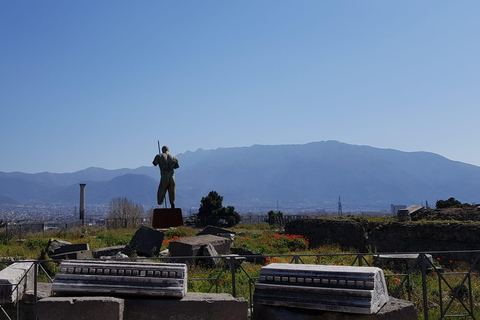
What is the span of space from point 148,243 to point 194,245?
235 centimetres

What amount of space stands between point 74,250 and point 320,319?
11.1m

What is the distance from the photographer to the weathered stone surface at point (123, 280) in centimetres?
464

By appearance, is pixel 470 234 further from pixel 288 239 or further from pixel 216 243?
pixel 216 243

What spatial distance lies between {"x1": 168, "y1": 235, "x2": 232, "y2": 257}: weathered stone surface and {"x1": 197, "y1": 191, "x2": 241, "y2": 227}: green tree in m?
20.9

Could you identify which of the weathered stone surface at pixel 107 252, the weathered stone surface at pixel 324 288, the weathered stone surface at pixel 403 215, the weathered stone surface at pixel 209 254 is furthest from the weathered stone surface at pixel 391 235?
the weathered stone surface at pixel 324 288

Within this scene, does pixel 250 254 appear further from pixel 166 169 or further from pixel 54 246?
pixel 166 169

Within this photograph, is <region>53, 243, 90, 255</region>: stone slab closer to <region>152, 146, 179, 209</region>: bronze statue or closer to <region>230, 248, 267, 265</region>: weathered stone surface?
<region>230, 248, 267, 265</region>: weathered stone surface

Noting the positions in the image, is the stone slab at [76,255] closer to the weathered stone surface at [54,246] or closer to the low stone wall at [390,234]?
the weathered stone surface at [54,246]

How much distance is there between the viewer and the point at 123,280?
471cm

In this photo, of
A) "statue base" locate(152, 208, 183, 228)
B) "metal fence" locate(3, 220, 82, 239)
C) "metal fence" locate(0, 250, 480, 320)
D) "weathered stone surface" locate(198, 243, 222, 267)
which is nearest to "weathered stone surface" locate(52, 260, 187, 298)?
"metal fence" locate(0, 250, 480, 320)

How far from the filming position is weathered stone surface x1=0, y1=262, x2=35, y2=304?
6.61 m

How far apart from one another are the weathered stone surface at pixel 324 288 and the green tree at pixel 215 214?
2989 cm

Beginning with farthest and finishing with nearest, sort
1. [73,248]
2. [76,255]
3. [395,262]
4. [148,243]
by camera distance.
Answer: [148,243], [73,248], [76,255], [395,262]

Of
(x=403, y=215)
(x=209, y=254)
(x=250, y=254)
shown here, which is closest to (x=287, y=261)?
(x=250, y=254)
